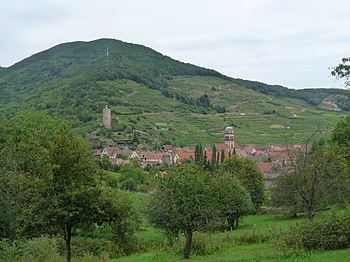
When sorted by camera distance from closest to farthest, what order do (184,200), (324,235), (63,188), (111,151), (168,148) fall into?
(63,188) → (324,235) → (184,200) → (111,151) → (168,148)

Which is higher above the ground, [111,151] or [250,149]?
[111,151]

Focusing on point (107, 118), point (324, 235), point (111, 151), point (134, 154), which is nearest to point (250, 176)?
point (324, 235)

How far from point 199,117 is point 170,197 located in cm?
16001

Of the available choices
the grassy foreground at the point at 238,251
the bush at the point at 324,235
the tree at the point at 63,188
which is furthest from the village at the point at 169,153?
the tree at the point at 63,188

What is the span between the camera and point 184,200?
2256 cm

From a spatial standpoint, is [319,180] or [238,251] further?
[319,180]

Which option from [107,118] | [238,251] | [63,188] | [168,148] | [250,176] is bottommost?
[168,148]

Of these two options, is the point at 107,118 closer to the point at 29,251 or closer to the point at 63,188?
the point at 29,251

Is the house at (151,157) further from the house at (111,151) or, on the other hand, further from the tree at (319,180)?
the tree at (319,180)

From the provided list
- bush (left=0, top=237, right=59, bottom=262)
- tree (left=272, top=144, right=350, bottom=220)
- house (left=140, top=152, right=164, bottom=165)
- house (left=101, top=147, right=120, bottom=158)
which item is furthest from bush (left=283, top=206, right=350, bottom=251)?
house (left=101, top=147, right=120, bottom=158)

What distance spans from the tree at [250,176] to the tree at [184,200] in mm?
28247

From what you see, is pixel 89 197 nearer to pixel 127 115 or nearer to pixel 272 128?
pixel 127 115

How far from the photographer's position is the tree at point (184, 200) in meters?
22.7

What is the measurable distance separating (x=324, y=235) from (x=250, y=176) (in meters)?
32.6
